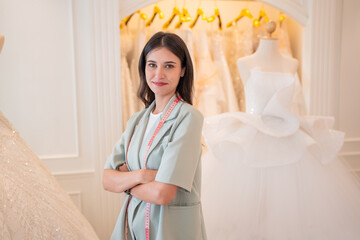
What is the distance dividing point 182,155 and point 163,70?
0.33 metres

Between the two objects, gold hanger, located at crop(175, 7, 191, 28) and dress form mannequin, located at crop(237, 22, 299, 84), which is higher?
gold hanger, located at crop(175, 7, 191, 28)

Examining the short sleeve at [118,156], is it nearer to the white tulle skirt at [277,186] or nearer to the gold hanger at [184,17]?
the white tulle skirt at [277,186]

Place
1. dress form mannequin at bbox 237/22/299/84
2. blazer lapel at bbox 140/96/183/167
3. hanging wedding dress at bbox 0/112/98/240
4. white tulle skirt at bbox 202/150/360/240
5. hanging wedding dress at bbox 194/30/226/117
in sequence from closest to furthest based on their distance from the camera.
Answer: hanging wedding dress at bbox 0/112/98/240, blazer lapel at bbox 140/96/183/167, white tulle skirt at bbox 202/150/360/240, dress form mannequin at bbox 237/22/299/84, hanging wedding dress at bbox 194/30/226/117

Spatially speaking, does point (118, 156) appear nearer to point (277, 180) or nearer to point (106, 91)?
point (277, 180)

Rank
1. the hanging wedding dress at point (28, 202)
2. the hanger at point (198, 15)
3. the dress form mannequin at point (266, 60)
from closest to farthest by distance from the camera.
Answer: the hanging wedding dress at point (28, 202)
the dress form mannequin at point (266, 60)
the hanger at point (198, 15)

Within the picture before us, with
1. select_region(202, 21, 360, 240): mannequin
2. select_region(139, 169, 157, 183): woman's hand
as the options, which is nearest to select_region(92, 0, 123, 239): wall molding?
select_region(202, 21, 360, 240): mannequin

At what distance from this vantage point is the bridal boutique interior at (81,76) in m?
2.32

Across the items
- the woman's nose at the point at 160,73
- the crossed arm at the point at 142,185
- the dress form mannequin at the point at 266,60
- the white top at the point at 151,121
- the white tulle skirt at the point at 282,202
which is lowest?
the white tulle skirt at the point at 282,202

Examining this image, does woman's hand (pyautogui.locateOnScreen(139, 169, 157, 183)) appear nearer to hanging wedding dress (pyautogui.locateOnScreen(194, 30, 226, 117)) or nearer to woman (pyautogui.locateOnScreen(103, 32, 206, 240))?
woman (pyautogui.locateOnScreen(103, 32, 206, 240))

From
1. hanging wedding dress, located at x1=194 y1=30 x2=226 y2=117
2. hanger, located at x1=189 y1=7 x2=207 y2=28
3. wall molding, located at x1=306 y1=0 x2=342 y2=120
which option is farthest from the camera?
hanger, located at x1=189 y1=7 x2=207 y2=28

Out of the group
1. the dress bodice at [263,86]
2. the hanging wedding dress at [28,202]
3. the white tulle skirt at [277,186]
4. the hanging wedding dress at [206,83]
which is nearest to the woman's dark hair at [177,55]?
the hanging wedding dress at [28,202]

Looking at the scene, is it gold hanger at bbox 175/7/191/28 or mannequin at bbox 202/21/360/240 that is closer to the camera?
mannequin at bbox 202/21/360/240

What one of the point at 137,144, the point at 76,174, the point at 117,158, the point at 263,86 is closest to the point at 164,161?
the point at 137,144

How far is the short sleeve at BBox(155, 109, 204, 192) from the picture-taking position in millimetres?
1119
